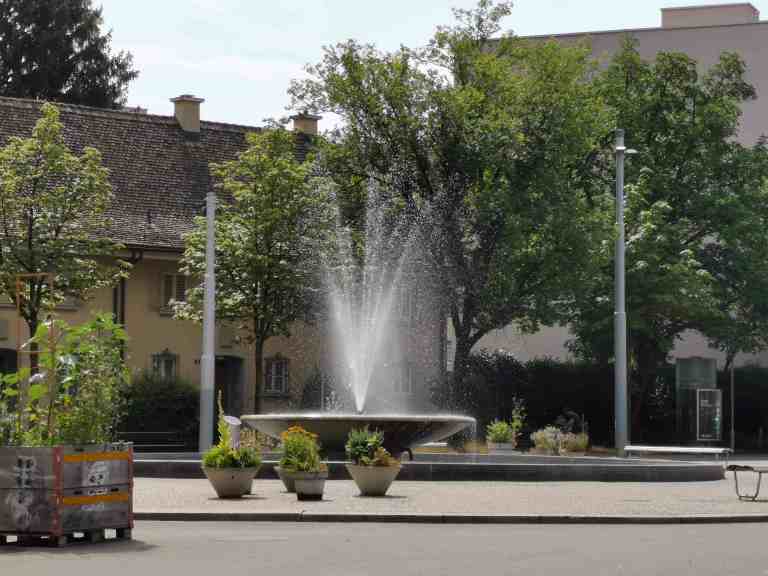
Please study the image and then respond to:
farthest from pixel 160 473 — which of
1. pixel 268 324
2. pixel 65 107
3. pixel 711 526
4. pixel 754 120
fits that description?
pixel 754 120

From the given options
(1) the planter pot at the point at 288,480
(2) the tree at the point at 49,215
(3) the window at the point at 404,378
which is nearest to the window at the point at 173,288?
(3) the window at the point at 404,378

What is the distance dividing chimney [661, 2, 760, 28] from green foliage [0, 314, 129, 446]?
2269 inches

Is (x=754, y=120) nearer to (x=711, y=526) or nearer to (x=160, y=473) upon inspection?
(x=160, y=473)

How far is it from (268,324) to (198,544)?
A: 98.1ft

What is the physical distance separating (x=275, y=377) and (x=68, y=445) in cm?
3732

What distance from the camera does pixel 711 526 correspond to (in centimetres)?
2225

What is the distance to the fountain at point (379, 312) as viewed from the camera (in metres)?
40.7

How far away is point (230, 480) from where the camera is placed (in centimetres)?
2567

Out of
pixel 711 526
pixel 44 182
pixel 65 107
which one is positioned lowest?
pixel 711 526

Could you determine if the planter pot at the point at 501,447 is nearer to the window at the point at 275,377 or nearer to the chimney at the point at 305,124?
the window at the point at 275,377

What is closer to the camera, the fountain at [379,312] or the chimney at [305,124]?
the fountain at [379,312]

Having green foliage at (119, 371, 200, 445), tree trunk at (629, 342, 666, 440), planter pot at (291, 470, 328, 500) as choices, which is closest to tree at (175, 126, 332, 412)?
green foliage at (119, 371, 200, 445)

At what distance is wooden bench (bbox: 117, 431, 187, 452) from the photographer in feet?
153

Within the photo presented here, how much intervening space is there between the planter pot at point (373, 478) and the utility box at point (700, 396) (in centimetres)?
2604
